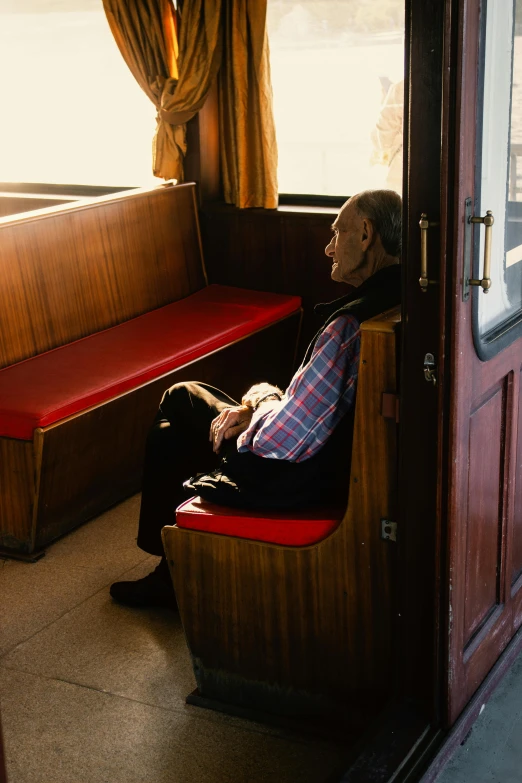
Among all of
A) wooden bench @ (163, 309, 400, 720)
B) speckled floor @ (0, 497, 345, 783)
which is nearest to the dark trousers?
speckled floor @ (0, 497, 345, 783)

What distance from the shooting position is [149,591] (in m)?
3.17

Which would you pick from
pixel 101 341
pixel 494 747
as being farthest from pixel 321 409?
pixel 101 341

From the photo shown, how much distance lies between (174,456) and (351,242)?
916 mm

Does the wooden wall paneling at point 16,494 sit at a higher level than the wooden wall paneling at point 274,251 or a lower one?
lower

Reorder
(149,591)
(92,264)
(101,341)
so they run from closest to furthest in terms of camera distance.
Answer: (149,591), (101,341), (92,264)

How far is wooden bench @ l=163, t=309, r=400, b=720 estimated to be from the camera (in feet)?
7.61

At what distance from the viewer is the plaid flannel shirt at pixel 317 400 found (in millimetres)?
2404

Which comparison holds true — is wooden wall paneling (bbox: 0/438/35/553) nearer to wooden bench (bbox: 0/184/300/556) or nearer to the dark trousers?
wooden bench (bbox: 0/184/300/556)

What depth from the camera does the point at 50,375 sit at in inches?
150

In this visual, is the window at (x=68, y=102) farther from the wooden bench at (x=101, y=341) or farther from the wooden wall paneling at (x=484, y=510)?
the wooden wall paneling at (x=484, y=510)

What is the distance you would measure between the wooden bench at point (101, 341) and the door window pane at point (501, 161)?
5.63 feet

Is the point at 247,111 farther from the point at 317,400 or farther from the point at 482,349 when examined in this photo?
the point at 482,349

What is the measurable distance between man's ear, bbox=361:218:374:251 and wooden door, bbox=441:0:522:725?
365mm

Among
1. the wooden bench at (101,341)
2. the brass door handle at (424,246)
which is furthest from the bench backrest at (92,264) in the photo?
the brass door handle at (424,246)
